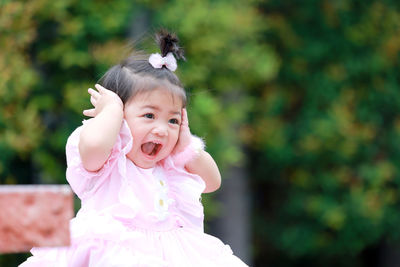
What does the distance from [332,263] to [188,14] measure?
4.72m

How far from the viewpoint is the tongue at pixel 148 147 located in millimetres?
2703

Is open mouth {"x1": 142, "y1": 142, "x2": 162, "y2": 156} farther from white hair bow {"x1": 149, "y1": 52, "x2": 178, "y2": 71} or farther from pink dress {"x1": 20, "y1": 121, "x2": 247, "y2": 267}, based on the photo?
white hair bow {"x1": 149, "y1": 52, "x2": 178, "y2": 71}

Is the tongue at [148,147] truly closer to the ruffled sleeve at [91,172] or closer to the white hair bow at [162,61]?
the ruffled sleeve at [91,172]

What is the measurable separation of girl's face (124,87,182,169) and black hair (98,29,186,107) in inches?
1.1

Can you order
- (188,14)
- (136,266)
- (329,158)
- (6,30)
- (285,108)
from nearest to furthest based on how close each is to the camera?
1. (136,266)
2. (6,30)
3. (188,14)
4. (329,158)
5. (285,108)

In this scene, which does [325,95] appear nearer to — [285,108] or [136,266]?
[285,108]

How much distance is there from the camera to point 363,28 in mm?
8516

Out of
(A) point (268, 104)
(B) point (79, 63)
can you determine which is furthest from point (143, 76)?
(A) point (268, 104)

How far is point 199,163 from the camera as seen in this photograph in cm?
288

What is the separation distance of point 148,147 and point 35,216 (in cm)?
77

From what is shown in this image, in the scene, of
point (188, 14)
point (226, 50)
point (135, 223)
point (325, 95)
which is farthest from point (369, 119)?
point (135, 223)

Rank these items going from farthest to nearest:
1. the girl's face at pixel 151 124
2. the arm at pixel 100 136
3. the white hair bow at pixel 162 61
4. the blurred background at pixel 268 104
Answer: the blurred background at pixel 268 104 → the white hair bow at pixel 162 61 → the girl's face at pixel 151 124 → the arm at pixel 100 136

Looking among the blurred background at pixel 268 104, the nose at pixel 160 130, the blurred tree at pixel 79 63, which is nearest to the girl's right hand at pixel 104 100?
the nose at pixel 160 130

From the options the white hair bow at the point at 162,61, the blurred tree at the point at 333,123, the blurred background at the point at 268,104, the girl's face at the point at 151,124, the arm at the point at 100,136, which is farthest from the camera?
the blurred tree at the point at 333,123
